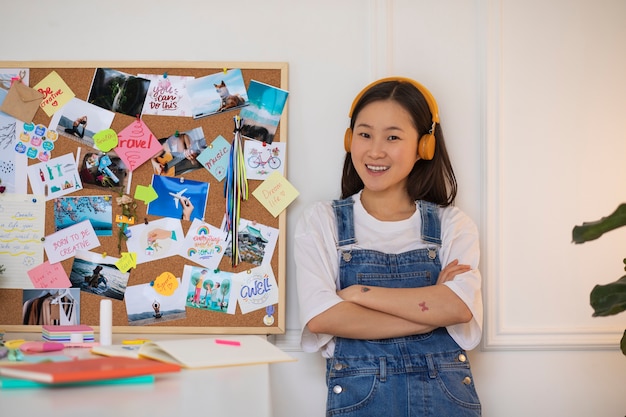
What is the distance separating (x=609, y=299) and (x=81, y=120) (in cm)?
164

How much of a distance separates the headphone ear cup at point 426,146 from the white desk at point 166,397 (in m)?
1.03

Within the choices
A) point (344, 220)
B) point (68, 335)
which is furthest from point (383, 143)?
point (68, 335)

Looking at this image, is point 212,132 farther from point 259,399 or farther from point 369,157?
point 259,399

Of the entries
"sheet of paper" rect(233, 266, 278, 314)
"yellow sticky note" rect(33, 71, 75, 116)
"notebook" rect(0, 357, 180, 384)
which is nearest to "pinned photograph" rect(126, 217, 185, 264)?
"sheet of paper" rect(233, 266, 278, 314)

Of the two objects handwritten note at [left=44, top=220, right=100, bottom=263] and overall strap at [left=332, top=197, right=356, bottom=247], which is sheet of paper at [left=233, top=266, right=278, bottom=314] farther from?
handwritten note at [left=44, top=220, right=100, bottom=263]

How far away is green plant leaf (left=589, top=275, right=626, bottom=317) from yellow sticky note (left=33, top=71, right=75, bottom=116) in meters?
1.66

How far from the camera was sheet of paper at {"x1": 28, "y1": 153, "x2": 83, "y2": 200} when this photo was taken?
7.76 feet

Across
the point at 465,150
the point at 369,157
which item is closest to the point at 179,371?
the point at 369,157

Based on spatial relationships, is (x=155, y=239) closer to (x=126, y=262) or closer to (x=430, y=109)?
(x=126, y=262)

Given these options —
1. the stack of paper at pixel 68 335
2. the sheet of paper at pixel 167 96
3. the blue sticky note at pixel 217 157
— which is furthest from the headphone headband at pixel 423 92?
the stack of paper at pixel 68 335

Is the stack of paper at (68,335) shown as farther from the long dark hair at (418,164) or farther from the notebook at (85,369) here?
the long dark hair at (418,164)

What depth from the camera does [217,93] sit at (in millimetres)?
2363

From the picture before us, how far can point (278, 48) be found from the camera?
7.88 ft

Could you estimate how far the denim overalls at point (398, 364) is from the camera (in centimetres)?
209
